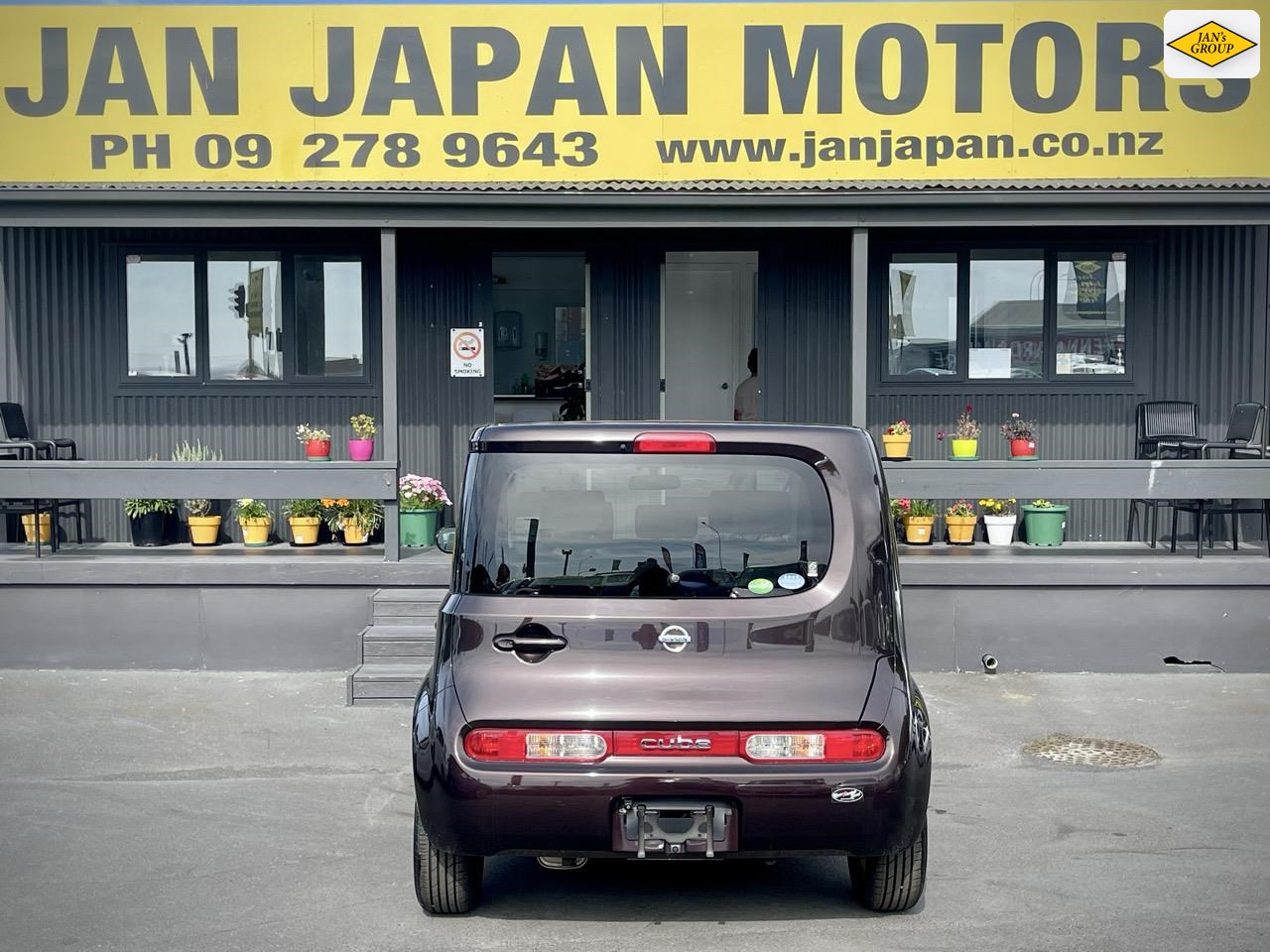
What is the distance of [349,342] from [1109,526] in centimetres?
690

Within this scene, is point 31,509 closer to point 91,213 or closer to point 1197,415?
point 91,213

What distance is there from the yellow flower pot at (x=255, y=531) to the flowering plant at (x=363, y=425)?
111 centimetres

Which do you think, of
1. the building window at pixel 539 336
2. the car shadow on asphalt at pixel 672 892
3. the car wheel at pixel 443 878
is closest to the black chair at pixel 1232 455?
the building window at pixel 539 336

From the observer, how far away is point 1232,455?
12.0 metres

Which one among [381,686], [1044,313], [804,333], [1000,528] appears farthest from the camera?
[804,333]

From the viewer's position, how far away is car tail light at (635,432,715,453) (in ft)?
16.1

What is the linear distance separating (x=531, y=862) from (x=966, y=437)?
23.0 feet

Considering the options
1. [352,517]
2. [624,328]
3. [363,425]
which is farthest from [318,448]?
[624,328]

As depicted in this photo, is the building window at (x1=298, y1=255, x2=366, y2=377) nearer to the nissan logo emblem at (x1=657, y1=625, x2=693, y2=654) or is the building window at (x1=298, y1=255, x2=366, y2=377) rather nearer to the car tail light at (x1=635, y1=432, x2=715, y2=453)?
the car tail light at (x1=635, y1=432, x2=715, y2=453)

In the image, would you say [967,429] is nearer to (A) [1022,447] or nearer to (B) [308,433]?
(A) [1022,447]

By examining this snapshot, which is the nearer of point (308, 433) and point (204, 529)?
point (204, 529)

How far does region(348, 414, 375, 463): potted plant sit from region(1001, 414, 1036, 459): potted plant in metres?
5.39

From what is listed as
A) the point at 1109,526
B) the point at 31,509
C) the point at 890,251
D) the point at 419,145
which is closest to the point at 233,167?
the point at 419,145

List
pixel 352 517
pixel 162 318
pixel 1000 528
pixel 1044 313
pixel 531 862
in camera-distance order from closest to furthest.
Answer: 1. pixel 531 862
2. pixel 352 517
3. pixel 1000 528
4. pixel 1044 313
5. pixel 162 318
